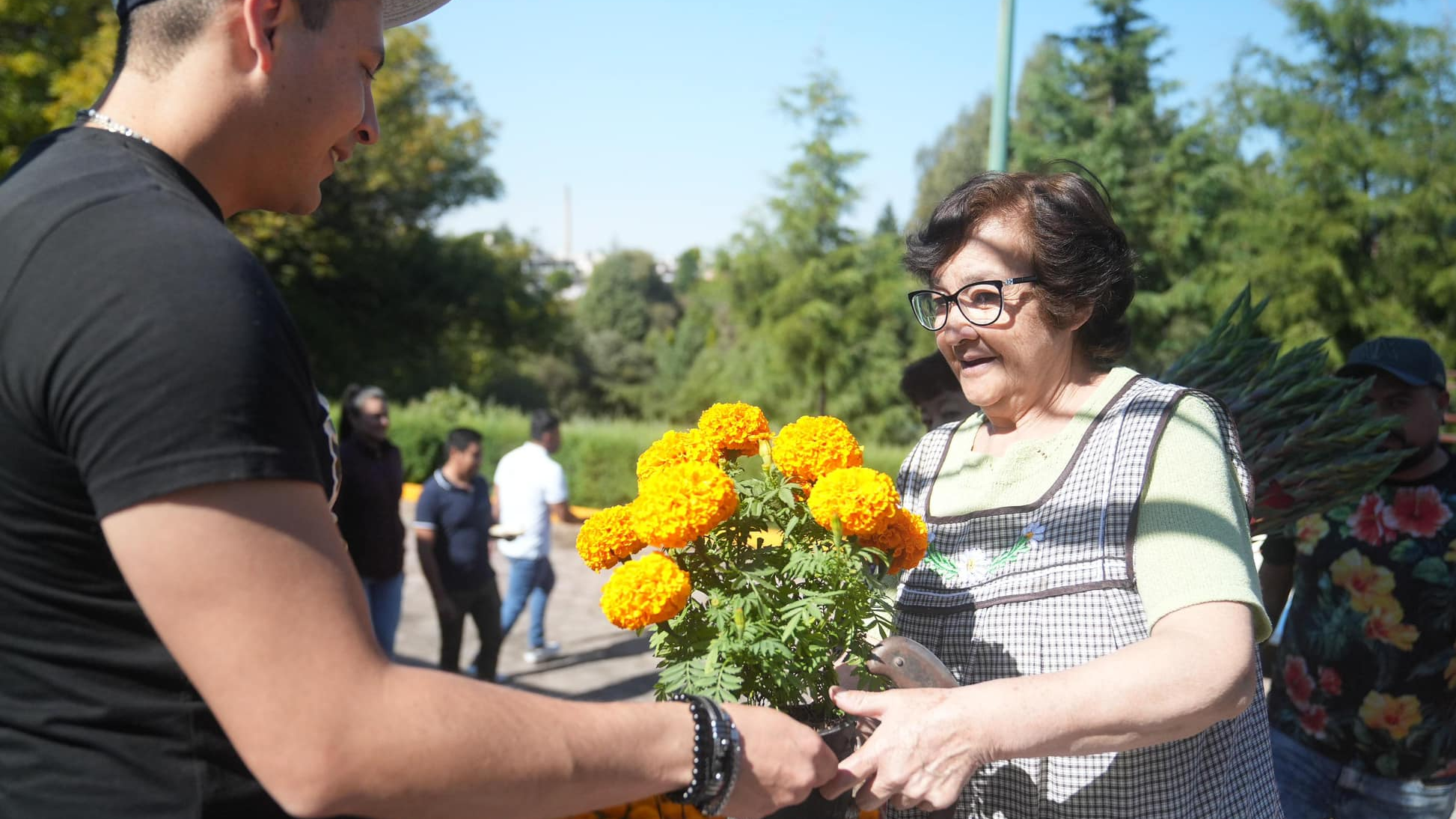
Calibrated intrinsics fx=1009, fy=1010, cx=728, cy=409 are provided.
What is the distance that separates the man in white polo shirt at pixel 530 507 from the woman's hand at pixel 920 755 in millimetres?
5981

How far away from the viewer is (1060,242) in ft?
6.43

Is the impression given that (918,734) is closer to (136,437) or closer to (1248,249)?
(136,437)

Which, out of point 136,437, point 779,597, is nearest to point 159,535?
point 136,437

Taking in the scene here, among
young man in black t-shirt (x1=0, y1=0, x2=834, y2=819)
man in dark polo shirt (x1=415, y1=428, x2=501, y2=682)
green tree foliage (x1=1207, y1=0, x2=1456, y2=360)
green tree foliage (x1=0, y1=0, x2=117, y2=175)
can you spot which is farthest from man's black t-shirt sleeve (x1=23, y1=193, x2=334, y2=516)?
green tree foliage (x1=0, y1=0, x2=117, y2=175)

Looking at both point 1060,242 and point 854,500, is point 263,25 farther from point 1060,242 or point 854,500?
point 1060,242

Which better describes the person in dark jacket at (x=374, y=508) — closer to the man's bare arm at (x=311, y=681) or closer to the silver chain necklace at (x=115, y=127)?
the silver chain necklace at (x=115, y=127)

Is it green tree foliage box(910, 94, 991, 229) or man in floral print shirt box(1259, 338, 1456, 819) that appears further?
green tree foliage box(910, 94, 991, 229)

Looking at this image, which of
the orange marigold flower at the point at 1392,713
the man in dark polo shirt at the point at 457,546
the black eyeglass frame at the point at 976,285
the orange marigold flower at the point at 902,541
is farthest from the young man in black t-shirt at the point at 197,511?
the man in dark polo shirt at the point at 457,546

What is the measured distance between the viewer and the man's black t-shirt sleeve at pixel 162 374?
2.84ft

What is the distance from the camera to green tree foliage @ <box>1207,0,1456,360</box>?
48.3ft

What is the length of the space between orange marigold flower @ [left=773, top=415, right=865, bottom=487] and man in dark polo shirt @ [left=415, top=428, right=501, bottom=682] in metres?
4.98

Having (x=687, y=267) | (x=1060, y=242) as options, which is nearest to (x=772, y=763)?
(x=1060, y=242)

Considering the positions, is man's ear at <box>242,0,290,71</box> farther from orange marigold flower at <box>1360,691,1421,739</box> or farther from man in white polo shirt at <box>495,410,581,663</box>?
man in white polo shirt at <box>495,410,581,663</box>

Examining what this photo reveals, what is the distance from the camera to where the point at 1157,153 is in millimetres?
20938
